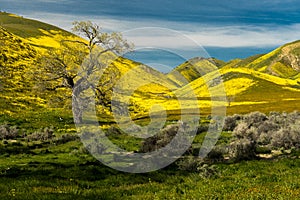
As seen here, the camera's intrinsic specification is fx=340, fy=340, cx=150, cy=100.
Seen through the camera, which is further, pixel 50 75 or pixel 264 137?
pixel 50 75

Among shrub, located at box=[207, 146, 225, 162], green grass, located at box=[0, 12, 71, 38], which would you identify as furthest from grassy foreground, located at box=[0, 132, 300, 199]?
green grass, located at box=[0, 12, 71, 38]

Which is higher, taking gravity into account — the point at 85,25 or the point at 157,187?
the point at 85,25

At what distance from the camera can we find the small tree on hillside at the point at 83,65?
1610 inches

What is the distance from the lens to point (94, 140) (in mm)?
29016

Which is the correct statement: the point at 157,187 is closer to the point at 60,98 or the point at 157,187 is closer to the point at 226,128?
the point at 60,98

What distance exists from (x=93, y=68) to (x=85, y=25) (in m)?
5.68

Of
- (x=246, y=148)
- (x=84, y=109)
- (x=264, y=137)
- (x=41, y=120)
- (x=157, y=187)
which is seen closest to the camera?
(x=157, y=187)

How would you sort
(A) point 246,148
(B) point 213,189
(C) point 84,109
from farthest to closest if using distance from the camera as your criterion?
(C) point 84,109, (A) point 246,148, (B) point 213,189

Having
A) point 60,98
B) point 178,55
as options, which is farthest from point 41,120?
point 178,55

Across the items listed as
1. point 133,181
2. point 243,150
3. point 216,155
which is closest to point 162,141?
point 216,155

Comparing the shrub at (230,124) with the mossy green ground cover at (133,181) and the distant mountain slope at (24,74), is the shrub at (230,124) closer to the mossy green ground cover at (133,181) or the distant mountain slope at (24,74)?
the distant mountain slope at (24,74)

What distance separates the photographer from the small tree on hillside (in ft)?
134

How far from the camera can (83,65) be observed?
4188 centimetres

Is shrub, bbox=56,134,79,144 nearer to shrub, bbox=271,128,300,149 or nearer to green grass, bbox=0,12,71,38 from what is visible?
shrub, bbox=271,128,300,149
